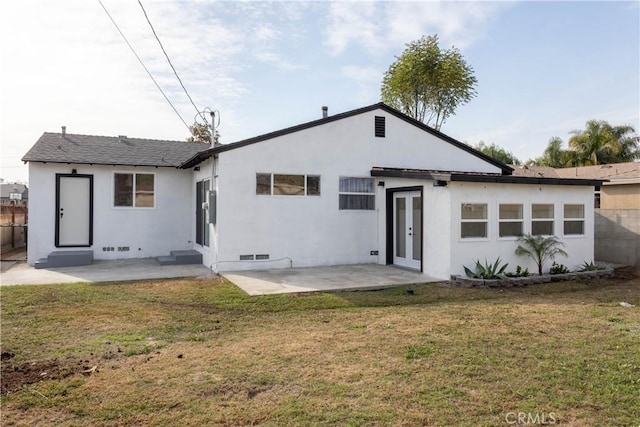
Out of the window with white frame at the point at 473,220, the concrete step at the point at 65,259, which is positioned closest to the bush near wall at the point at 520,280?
the window with white frame at the point at 473,220

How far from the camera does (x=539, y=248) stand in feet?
35.1

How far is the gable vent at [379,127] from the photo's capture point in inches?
510

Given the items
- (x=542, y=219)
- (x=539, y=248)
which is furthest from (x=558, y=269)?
(x=542, y=219)

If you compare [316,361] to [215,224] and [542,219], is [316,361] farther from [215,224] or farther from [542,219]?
[542,219]

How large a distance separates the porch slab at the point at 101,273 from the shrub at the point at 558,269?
8555 mm

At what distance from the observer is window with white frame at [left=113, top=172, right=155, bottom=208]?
13.7 metres

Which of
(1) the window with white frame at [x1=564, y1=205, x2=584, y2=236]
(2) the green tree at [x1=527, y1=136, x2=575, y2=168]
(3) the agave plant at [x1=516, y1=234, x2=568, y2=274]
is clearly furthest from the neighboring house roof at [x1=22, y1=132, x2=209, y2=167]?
(2) the green tree at [x1=527, y1=136, x2=575, y2=168]

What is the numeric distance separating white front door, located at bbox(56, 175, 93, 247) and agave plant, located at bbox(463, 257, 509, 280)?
11.1 metres

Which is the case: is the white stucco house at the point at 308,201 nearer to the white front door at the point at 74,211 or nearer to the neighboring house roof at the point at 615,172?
the white front door at the point at 74,211

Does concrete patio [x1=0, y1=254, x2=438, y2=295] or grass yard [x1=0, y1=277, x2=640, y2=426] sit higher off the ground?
concrete patio [x1=0, y1=254, x2=438, y2=295]

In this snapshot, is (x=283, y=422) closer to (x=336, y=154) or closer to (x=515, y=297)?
(x=515, y=297)

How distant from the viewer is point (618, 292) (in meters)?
8.99

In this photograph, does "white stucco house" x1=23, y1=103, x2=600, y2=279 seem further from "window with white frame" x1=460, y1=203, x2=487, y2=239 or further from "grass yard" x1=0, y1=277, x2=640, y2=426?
"grass yard" x1=0, y1=277, x2=640, y2=426

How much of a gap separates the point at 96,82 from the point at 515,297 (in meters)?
11.3
